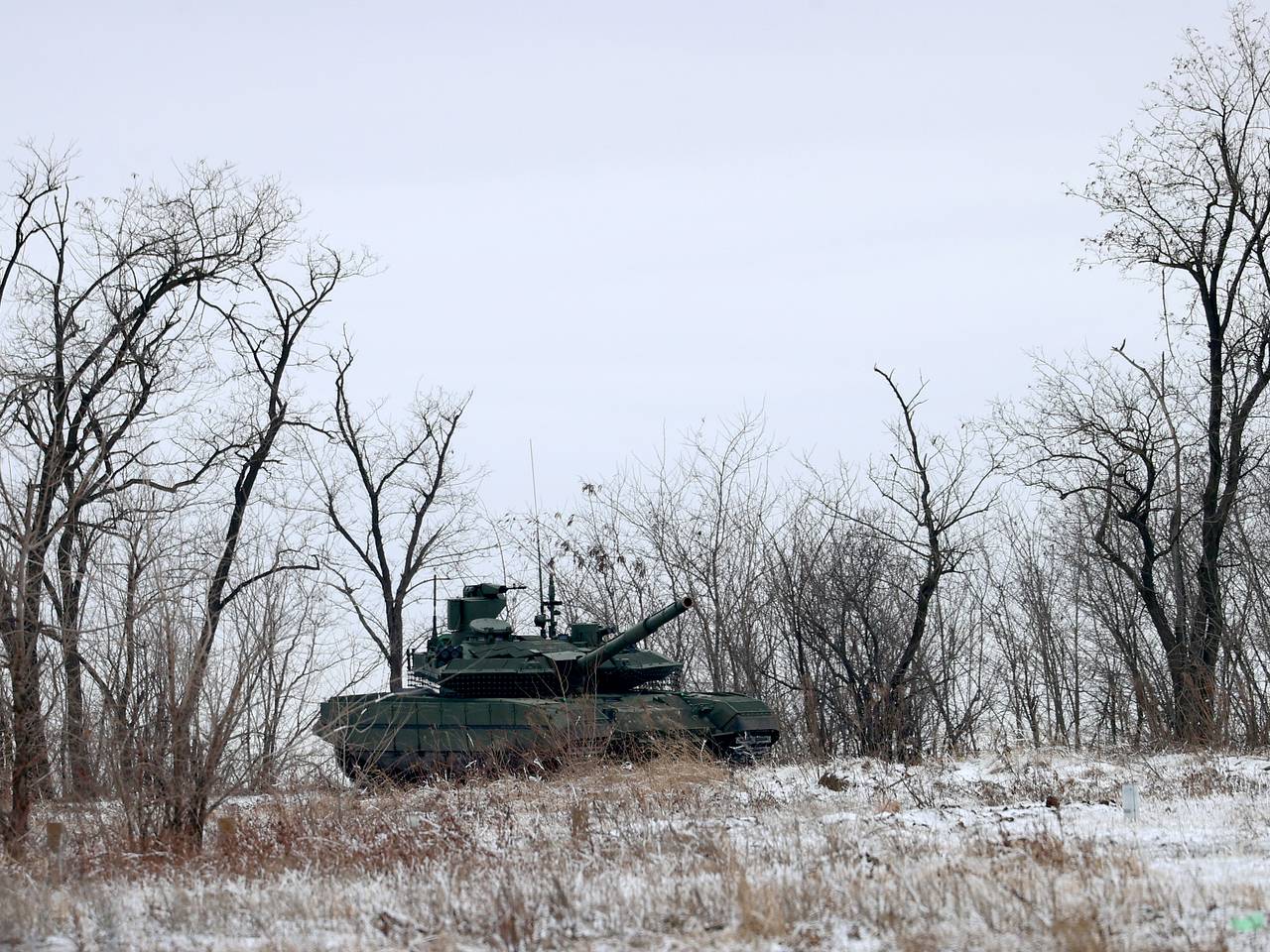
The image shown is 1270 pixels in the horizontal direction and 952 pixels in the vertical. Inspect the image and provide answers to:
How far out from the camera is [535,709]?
56.2 feet

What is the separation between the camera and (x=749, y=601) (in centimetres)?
2642

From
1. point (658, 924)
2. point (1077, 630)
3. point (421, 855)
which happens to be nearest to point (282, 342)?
point (421, 855)

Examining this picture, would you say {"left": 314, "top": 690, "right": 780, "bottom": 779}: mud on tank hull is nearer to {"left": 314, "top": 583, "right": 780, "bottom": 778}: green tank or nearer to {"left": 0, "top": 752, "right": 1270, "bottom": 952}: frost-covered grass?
{"left": 314, "top": 583, "right": 780, "bottom": 778}: green tank

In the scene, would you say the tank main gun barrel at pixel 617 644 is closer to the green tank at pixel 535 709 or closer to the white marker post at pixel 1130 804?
the green tank at pixel 535 709

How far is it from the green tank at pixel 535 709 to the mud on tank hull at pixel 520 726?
0.5 inches

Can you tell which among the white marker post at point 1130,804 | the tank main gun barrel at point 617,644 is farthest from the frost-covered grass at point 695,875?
the tank main gun barrel at point 617,644

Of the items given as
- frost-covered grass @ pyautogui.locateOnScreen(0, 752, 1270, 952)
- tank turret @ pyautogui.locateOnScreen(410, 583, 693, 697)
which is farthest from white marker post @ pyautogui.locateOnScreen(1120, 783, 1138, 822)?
tank turret @ pyautogui.locateOnScreen(410, 583, 693, 697)

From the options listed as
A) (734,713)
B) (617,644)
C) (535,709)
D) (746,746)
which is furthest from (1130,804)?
(617,644)

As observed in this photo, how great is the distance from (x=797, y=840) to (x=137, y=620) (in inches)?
195

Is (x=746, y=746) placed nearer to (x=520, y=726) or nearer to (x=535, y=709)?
(x=535, y=709)

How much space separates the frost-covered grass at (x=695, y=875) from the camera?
242 inches

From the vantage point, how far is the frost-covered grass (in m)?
6.14

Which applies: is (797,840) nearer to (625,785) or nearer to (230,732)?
(230,732)

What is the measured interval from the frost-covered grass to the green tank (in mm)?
4478
